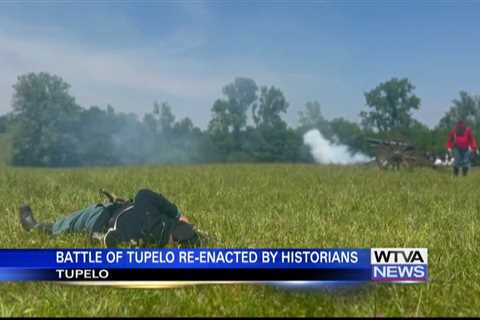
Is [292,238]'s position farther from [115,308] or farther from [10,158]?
[10,158]

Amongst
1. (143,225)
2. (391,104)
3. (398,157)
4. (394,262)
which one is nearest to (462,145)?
(398,157)

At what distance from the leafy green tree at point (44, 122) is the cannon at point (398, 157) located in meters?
50.9

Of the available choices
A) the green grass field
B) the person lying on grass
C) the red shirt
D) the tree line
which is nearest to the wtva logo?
the green grass field

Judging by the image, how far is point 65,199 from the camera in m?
7.78

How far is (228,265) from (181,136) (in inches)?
3011

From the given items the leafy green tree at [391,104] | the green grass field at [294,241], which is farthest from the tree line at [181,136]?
Result: the green grass field at [294,241]

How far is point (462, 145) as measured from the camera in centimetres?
1622

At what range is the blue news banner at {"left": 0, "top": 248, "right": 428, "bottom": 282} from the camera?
2881 millimetres

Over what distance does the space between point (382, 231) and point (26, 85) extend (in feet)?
254

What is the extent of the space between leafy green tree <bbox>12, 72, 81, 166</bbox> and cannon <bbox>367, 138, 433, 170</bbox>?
5088cm

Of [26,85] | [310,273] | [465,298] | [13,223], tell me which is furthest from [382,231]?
[26,85]

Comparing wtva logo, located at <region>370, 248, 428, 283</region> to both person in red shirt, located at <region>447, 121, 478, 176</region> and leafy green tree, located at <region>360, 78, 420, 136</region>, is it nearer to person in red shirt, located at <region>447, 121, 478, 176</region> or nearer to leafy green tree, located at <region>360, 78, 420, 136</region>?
person in red shirt, located at <region>447, 121, 478, 176</region>

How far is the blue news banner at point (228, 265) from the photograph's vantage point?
2.88 meters

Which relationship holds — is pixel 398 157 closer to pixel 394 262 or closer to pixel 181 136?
pixel 394 262
